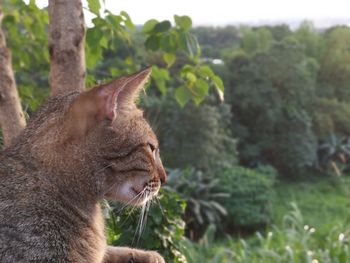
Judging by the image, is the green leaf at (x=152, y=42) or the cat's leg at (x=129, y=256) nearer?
the cat's leg at (x=129, y=256)

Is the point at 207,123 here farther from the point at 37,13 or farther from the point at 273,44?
the point at 37,13

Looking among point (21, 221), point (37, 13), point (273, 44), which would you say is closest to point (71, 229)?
point (21, 221)

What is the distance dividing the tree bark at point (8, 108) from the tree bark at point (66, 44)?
15 cm

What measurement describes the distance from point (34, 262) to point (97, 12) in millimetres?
1116

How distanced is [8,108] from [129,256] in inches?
26.1

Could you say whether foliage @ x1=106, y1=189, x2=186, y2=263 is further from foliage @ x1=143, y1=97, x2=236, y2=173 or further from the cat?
foliage @ x1=143, y1=97, x2=236, y2=173

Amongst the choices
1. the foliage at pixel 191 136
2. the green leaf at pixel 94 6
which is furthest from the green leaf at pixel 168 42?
the foliage at pixel 191 136

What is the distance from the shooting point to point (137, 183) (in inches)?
64.5

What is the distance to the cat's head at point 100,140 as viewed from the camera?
1504mm

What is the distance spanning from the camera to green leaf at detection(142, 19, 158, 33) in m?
2.38

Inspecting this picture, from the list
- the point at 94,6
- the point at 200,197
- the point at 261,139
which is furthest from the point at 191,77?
the point at 261,139

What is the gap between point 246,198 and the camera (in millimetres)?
12938

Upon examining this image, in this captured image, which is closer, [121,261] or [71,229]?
[71,229]

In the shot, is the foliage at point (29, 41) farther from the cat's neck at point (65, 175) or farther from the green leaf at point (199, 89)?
the cat's neck at point (65, 175)
